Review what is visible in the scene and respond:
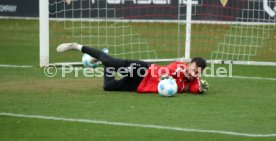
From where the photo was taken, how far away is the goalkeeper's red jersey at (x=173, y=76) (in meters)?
12.5

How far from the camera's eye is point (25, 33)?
24.7m

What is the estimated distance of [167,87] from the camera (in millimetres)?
12250

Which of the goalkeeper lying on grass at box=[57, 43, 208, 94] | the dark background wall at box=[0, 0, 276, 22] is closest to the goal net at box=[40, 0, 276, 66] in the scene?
the dark background wall at box=[0, 0, 276, 22]

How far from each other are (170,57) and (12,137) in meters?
9.87

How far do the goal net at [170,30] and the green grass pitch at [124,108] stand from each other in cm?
270

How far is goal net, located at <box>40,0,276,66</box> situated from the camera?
19109 mm

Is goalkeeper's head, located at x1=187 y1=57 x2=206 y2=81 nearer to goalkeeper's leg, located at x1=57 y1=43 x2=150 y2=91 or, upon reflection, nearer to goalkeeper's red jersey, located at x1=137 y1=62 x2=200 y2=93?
goalkeeper's red jersey, located at x1=137 y1=62 x2=200 y2=93

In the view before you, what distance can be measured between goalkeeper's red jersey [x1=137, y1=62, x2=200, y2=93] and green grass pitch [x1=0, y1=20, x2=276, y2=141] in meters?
0.21

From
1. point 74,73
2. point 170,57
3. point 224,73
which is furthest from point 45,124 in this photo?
point 170,57

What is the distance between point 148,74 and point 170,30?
1304 centimetres

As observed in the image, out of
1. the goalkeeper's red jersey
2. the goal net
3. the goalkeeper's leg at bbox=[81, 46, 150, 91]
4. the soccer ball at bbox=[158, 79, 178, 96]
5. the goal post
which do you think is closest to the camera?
the soccer ball at bbox=[158, 79, 178, 96]

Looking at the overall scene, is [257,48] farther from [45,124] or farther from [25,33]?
[45,124]

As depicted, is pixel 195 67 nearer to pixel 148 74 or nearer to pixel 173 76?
pixel 173 76

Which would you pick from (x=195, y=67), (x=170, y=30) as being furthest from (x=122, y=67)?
(x=170, y=30)
